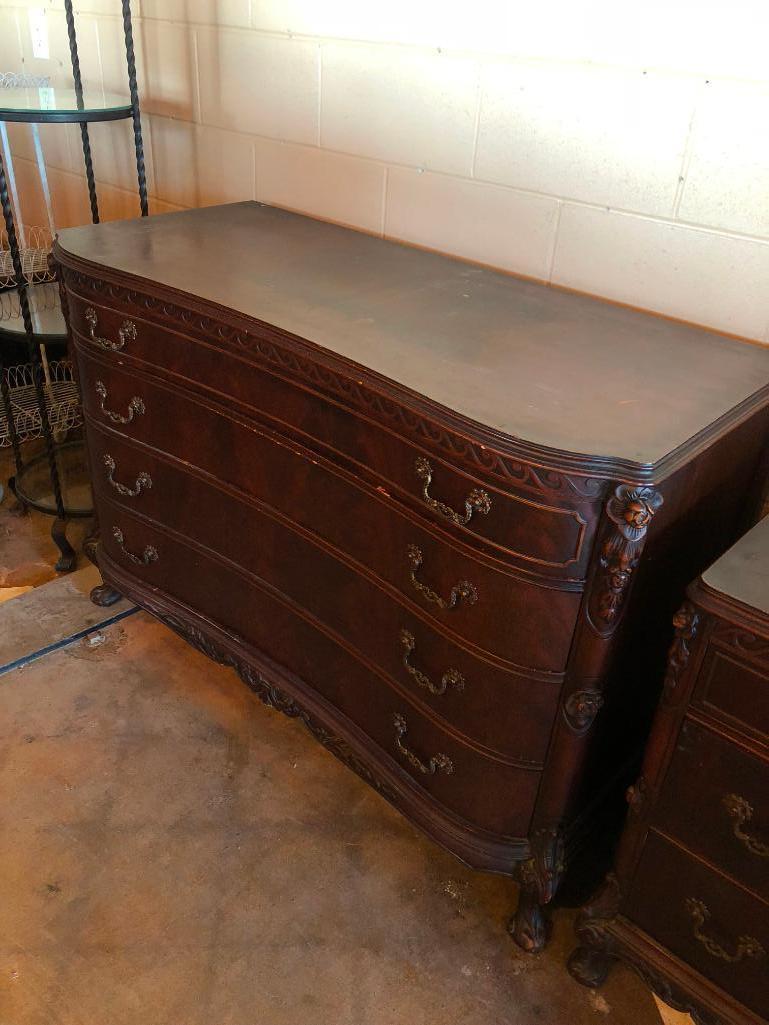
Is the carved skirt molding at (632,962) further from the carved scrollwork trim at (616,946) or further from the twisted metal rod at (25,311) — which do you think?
the twisted metal rod at (25,311)

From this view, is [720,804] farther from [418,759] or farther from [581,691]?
[418,759]

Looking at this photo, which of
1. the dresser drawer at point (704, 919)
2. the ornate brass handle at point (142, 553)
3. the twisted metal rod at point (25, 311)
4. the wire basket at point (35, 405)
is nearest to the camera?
the dresser drawer at point (704, 919)

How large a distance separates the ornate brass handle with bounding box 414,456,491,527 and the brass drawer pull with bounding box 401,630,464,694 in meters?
0.27

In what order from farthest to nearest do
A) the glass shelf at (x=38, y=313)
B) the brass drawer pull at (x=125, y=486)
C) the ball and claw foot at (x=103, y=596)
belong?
the glass shelf at (x=38, y=313) < the ball and claw foot at (x=103, y=596) < the brass drawer pull at (x=125, y=486)

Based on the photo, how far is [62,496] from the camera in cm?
262

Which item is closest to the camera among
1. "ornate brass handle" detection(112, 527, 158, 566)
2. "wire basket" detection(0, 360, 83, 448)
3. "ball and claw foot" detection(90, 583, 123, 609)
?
"ornate brass handle" detection(112, 527, 158, 566)

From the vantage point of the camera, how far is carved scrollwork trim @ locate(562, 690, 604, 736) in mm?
1174

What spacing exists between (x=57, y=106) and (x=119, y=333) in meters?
0.82

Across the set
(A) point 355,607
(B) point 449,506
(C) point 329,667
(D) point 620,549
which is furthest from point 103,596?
(D) point 620,549

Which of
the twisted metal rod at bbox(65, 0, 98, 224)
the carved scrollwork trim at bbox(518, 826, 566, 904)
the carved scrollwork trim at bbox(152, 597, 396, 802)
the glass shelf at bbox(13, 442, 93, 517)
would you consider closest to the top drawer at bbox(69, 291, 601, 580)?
the carved scrollwork trim at bbox(518, 826, 566, 904)

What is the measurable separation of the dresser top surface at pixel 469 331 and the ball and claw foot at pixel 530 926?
0.87 meters

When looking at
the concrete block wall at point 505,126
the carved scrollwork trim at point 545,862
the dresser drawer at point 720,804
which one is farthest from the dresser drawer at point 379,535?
the concrete block wall at point 505,126

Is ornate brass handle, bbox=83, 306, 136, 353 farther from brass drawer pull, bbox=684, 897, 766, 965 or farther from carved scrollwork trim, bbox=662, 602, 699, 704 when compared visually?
brass drawer pull, bbox=684, 897, 766, 965

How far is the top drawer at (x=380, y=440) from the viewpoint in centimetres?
106
